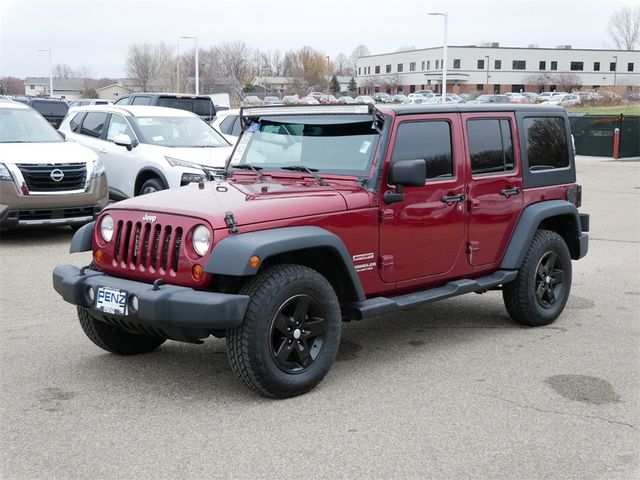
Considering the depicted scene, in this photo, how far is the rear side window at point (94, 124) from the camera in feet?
44.3

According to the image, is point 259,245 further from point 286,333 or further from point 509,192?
point 509,192

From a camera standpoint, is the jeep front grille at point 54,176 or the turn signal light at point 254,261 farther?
Answer: the jeep front grille at point 54,176

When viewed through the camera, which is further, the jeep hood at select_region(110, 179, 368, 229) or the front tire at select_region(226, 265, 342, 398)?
the jeep hood at select_region(110, 179, 368, 229)

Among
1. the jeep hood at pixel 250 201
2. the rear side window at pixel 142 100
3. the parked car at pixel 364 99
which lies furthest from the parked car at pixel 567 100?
the jeep hood at pixel 250 201

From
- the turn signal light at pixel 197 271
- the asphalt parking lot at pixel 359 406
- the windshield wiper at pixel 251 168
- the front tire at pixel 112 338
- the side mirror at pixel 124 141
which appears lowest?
the asphalt parking lot at pixel 359 406

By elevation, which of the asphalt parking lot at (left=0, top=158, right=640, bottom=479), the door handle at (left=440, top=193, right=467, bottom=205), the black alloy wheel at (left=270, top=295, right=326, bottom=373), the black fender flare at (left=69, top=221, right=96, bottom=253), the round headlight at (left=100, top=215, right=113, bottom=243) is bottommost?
the asphalt parking lot at (left=0, top=158, right=640, bottom=479)

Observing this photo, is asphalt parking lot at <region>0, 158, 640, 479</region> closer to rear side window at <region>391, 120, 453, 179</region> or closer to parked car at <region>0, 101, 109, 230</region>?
rear side window at <region>391, 120, 453, 179</region>

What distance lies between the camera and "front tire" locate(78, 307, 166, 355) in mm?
5555

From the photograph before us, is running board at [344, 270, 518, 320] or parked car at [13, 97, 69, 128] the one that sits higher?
parked car at [13, 97, 69, 128]

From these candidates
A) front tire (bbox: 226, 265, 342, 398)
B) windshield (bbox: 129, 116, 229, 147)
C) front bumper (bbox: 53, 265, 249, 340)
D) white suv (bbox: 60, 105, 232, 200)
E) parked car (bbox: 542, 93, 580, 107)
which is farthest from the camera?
parked car (bbox: 542, 93, 580, 107)

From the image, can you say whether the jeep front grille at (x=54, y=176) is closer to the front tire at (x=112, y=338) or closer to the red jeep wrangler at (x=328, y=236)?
the red jeep wrangler at (x=328, y=236)

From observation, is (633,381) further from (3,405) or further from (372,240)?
(3,405)

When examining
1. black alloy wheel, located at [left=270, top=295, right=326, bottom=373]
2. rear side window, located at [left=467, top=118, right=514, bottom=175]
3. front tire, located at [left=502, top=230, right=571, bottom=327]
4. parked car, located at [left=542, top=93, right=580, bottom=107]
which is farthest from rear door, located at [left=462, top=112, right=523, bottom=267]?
parked car, located at [left=542, top=93, right=580, bottom=107]

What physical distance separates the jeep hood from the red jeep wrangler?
0.04 ft
